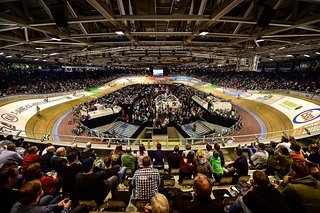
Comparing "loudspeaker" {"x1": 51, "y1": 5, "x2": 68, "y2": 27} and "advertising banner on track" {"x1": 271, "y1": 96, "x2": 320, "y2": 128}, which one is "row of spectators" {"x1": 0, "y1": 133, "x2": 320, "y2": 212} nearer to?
"loudspeaker" {"x1": 51, "y1": 5, "x2": 68, "y2": 27}

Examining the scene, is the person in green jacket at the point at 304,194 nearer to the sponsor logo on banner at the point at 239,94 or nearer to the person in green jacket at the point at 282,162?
the person in green jacket at the point at 282,162

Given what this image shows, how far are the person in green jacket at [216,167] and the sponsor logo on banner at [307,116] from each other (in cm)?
1533

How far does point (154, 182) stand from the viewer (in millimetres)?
2998

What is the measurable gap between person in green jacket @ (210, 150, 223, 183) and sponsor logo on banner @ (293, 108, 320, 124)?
50.3ft

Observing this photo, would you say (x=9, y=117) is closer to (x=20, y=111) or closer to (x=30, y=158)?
(x=20, y=111)

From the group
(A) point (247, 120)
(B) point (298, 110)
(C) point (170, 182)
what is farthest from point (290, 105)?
(C) point (170, 182)

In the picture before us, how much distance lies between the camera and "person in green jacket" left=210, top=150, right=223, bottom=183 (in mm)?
4266

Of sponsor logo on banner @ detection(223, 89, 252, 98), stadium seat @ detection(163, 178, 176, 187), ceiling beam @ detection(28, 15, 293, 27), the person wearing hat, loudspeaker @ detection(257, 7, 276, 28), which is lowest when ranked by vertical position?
stadium seat @ detection(163, 178, 176, 187)

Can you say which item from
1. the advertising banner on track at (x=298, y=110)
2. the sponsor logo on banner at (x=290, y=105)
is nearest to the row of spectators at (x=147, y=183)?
the advertising banner on track at (x=298, y=110)

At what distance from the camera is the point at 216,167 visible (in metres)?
4.33

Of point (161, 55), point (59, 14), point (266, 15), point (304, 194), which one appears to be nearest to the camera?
point (304, 194)

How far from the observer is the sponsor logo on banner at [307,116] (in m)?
14.3

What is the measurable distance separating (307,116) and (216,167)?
53.7 feet

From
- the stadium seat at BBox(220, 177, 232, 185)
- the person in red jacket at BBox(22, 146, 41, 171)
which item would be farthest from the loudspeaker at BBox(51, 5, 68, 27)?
the stadium seat at BBox(220, 177, 232, 185)
